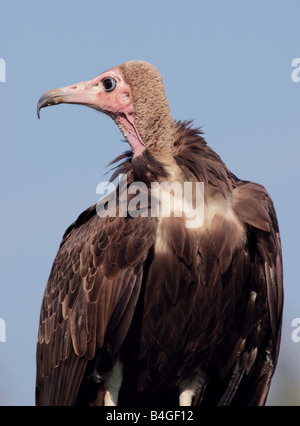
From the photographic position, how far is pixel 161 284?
25.3 feet

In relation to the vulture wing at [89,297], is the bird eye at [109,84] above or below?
above

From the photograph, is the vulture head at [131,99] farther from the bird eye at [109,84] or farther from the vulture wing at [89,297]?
the vulture wing at [89,297]

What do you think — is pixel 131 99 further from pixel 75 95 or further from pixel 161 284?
pixel 161 284

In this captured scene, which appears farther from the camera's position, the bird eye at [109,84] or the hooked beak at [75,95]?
the hooked beak at [75,95]

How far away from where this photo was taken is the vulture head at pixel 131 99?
315 inches

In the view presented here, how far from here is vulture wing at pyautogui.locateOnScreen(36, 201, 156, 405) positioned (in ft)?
25.1

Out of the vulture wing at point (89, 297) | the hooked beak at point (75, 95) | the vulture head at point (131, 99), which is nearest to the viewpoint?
the vulture wing at point (89, 297)

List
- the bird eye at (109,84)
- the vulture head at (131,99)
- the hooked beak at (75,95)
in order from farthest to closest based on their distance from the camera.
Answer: the hooked beak at (75,95), the bird eye at (109,84), the vulture head at (131,99)

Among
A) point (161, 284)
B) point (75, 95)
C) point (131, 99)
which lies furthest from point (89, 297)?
point (75, 95)

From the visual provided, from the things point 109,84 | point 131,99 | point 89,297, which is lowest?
point 89,297

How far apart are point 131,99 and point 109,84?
0.30 meters

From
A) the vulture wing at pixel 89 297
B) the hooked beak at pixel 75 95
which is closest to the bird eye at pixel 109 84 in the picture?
the hooked beak at pixel 75 95

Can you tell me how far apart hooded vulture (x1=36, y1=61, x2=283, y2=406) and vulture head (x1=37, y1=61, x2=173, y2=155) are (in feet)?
0.04
